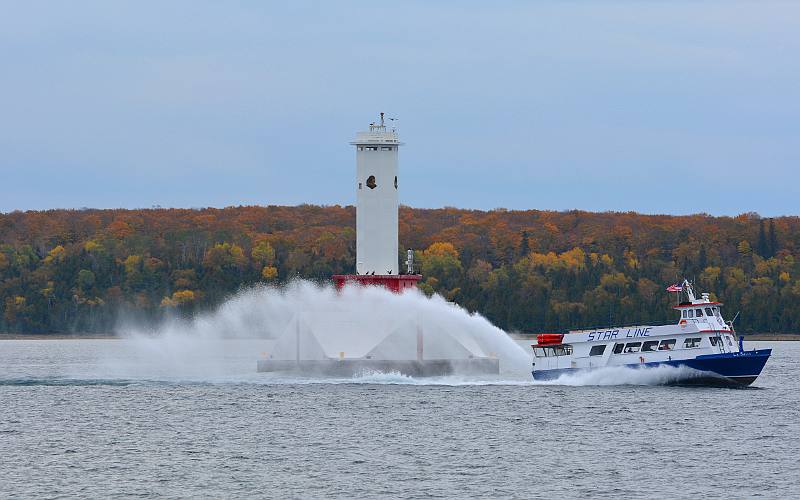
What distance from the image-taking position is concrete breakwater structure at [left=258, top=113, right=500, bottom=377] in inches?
3132

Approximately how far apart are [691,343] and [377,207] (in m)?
19.1

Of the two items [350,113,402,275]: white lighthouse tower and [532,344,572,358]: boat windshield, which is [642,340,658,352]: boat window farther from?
[350,113,402,275]: white lighthouse tower

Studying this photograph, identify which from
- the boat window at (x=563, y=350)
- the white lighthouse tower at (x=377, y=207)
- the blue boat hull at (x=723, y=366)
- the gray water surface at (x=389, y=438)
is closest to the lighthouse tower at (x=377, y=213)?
the white lighthouse tower at (x=377, y=207)

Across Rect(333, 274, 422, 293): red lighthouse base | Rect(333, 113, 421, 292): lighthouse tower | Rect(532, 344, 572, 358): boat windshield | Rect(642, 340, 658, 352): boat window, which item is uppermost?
Rect(333, 113, 421, 292): lighthouse tower

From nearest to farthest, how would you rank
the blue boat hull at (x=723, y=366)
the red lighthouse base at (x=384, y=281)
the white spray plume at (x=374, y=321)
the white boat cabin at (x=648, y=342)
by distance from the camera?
the white boat cabin at (x=648, y=342) → the blue boat hull at (x=723, y=366) → the white spray plume at (x=374, y=321) → the red lighthouse base at (x=384, y=281)

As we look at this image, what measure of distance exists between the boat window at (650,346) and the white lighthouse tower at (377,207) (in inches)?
596

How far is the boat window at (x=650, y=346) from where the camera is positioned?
74.1 m

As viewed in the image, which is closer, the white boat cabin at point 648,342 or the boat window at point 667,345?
the white boat cabin at point 648,342

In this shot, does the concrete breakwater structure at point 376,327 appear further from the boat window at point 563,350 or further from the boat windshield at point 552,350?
the boat window at point 563,350

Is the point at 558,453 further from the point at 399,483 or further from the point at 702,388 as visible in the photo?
the point at 702,388

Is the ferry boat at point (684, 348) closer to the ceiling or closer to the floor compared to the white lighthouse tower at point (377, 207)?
closer to the floor

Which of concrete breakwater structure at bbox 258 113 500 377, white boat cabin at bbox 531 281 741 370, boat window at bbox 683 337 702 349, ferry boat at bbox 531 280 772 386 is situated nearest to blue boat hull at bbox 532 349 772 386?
ferry boat at bbox 531 280 772 386

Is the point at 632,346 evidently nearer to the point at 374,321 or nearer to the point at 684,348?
the point at 684,348

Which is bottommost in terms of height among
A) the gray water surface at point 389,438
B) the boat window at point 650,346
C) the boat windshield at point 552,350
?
the gray water surface at point 389,438
